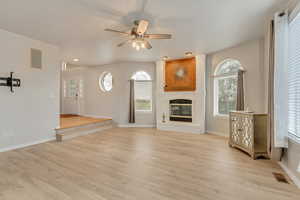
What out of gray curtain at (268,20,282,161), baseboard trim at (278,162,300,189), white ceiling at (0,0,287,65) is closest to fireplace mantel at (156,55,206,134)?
white ceiling at (0,0,287,65)

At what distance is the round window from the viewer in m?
6.58

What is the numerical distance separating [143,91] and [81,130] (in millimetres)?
2731

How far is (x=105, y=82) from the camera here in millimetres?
6746

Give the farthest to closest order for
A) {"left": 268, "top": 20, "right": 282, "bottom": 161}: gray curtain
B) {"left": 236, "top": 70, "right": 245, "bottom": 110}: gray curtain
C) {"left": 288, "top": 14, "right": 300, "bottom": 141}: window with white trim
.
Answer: {"left": 236, "top": 70, "right": 245, "bottom": 110}: gray curtain → {"left": 268, "top": 20, "right": 282, "bottom": 161}: gray curtain → {"left": 288, "top": 14, "right": 300, "bottom": 141}: window with white trim

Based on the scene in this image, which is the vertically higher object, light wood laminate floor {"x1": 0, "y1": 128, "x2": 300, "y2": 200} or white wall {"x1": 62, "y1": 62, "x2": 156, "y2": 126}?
white wall {"x1": 62, "y1": 62, "x2": 156, "y2": 126}

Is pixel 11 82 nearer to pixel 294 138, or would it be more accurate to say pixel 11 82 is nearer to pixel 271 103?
pixel 271 103

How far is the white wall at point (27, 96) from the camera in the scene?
3.27m

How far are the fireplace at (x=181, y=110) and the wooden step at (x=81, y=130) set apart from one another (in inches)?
98.9

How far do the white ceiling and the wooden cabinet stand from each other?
73.3 inches

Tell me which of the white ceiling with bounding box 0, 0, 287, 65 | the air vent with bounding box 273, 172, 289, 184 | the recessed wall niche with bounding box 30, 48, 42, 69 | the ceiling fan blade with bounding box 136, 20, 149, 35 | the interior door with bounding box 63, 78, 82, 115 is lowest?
the air vent with bounding box 273, 172, 289, 184

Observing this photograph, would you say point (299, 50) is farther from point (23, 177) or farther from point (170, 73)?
point (23, 177)

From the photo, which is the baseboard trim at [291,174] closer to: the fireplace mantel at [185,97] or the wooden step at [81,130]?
the fireplace mantel at [185,97]

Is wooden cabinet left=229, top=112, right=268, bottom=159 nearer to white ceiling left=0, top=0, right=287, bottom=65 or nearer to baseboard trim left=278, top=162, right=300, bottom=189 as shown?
baseboard trim left=278, top=162, right=300, bottom=189

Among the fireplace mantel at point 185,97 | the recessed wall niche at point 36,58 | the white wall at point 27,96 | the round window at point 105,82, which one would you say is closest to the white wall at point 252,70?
the fireplace mantel at point 185,97
